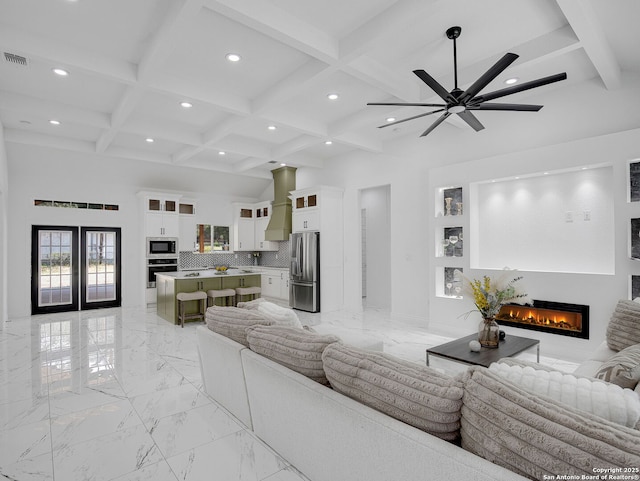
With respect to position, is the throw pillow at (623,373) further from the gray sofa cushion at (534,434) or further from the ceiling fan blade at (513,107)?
the ceiling fan blade at (513,107)

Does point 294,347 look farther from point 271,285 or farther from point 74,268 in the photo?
point 74,268

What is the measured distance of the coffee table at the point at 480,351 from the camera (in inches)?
122

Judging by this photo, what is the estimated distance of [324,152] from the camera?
7.65 metres

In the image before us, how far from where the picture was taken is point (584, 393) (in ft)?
4.44

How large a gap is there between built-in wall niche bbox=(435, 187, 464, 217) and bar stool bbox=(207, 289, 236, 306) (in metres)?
3.99

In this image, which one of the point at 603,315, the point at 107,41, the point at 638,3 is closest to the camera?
the point at 638,3

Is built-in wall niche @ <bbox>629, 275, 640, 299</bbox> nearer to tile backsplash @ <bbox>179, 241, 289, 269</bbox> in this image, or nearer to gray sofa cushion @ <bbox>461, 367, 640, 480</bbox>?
gray sofa cushion @ <bbox>461, 367, 640, 480</bbox>

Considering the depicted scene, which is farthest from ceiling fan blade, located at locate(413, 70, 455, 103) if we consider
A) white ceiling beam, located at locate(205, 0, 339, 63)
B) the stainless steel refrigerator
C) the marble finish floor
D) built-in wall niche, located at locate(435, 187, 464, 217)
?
the stainless steel refrigerator

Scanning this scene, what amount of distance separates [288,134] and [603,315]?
5.38 m

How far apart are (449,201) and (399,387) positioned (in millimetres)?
4686

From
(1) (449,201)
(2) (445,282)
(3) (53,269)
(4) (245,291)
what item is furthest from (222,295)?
(1) (449,201)

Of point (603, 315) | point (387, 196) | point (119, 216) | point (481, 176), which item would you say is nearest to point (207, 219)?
point (119, 216)

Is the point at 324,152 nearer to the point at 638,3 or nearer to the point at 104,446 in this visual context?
the point at 638,3

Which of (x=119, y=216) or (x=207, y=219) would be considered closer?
(x=119, y=216)
